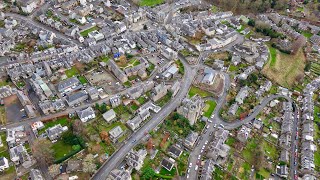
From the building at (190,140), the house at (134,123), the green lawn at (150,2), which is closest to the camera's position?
the building at (190,140)

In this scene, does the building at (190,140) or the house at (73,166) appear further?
the building at (190,140)

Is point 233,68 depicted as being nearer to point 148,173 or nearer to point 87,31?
point 148,173

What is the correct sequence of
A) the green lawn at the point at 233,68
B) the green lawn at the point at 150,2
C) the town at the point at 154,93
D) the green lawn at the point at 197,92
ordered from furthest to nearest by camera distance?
the green lawn at the point at 150,2
the green lawn at the point at 233,68
the green lawn at the point at 197,92
the town at the point at 154,93

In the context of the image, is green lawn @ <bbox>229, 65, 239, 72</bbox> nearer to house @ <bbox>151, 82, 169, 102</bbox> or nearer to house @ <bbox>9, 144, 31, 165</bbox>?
house @ <bbox>151, 82, 169, 102</bbox>

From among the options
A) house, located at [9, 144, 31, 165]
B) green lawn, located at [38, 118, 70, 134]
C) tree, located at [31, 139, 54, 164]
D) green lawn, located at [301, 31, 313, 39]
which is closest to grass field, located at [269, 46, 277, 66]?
green lawn, located at [301, 31, 313, 39]

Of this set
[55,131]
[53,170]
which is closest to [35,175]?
[53,170]

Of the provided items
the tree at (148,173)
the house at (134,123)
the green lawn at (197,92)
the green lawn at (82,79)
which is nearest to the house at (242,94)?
the green lawn at (197,92)

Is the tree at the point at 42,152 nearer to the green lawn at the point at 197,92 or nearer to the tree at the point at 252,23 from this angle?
the green lawn at the point at 197,92

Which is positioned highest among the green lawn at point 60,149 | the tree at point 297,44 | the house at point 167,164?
the tree at point 297,44

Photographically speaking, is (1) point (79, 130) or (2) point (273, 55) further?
(2) point (273, 55)
